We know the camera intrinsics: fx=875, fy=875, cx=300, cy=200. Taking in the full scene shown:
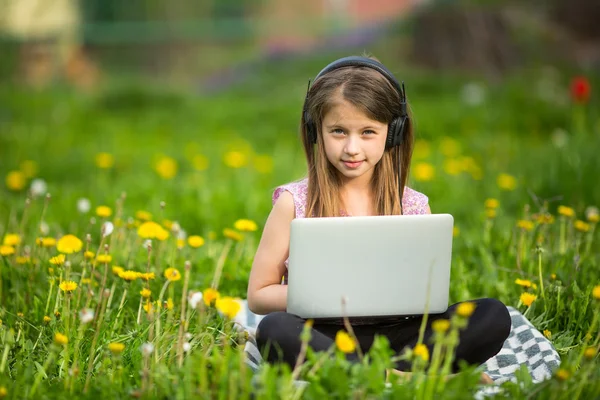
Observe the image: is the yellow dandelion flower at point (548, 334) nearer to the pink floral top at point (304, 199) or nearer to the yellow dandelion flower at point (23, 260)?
the pink floral top at point (304, 199)

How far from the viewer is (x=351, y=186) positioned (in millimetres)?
2793

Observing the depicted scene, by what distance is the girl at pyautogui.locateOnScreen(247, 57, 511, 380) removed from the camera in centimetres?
256

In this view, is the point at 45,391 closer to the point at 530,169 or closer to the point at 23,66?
the point at 530,169

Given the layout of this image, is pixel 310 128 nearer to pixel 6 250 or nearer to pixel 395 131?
pixel 395 131

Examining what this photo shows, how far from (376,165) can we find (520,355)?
76 cm

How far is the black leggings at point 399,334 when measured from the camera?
7.85 feet

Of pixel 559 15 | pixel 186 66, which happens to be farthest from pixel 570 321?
pixel 186 66

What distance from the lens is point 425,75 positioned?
972 centimetres

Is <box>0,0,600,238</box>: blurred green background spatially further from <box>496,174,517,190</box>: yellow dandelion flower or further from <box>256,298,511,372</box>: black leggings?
<box>256,298,511,372</box>: black leggings

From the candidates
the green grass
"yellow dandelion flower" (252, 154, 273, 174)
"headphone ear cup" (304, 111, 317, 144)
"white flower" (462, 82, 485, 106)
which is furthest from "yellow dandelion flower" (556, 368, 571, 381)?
"white flower" (462, 82, 485, 106)

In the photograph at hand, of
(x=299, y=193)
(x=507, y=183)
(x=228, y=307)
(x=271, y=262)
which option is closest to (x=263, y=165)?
(x=507, y=183)

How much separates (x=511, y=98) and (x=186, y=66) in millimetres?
7160

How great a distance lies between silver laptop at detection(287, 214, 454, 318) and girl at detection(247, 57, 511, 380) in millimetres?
178

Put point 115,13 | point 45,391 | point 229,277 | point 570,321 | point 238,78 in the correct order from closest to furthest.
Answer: point 45,391
point 570,321
point 229,277
point 238,78
point 115,13
